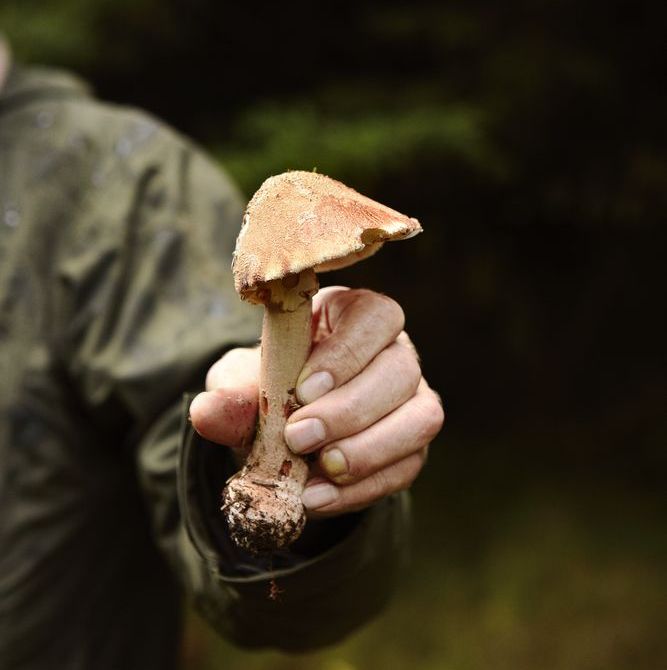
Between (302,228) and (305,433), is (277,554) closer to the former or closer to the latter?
(305,433)

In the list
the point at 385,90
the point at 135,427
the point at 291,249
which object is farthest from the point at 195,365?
the point at 385,90

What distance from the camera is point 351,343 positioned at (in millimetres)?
1032

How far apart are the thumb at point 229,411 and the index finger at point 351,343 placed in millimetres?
84

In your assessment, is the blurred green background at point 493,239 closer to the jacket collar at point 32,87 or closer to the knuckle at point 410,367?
the jacket collar at point 32,87

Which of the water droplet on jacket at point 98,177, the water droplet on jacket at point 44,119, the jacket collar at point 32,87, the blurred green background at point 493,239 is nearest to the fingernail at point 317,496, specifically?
the water droplet on jacket at point 98,177

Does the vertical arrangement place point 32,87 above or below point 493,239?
above

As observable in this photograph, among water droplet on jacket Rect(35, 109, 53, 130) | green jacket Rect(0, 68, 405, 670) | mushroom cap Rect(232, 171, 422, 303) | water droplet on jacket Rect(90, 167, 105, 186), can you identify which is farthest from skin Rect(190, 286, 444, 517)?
water droplet on jacket Rect(35, 109, 53, 130)

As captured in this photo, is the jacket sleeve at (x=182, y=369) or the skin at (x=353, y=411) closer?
the skin at (x=353, y=411)

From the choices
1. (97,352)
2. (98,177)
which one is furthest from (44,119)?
(97,352)

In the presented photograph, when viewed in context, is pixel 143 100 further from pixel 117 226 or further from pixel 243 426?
pixel 243 426

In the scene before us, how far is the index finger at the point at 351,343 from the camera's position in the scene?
3.34 feet

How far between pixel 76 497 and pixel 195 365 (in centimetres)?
51

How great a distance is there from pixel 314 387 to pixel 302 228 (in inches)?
8.4

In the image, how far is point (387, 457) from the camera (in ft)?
3.43
